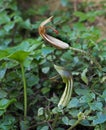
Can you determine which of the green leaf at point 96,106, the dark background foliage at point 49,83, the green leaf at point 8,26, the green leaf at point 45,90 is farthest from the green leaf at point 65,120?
the green leaf at point 8,26

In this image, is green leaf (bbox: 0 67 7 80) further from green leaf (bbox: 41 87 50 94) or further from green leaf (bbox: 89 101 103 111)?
green leaf (bbox: 89 101 103 111)

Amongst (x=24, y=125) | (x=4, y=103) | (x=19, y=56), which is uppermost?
(x=19, y=56)

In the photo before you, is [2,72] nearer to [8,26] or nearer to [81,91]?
[81,91]

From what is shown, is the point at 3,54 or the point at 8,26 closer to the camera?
the point at 3,54

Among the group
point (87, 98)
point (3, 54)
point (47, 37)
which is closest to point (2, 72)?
point (3, 54)

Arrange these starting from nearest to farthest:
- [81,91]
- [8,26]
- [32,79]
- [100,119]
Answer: [100,119] < [81,91] < [32,79] < [8,26]

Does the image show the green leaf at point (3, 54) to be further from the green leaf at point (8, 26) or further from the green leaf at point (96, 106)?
the green leaf at point (8, 26)

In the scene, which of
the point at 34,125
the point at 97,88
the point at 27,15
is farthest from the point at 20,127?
the point at 27,15

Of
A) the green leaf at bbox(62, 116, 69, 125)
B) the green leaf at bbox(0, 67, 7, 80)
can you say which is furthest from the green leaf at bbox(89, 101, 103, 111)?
the green leaf at bbox(0, 67, 7, 80)
